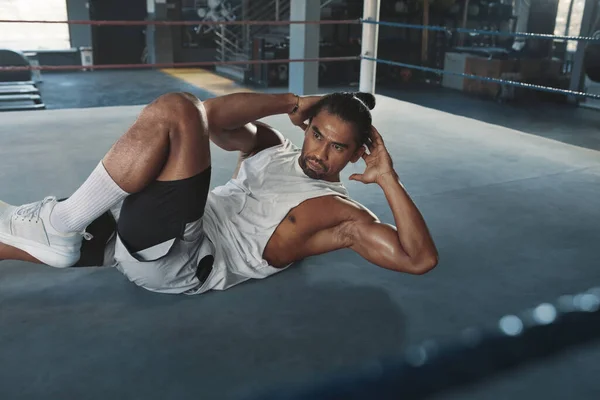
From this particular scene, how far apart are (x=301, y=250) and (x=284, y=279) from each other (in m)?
0.14

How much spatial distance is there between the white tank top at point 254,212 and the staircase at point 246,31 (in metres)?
6.45

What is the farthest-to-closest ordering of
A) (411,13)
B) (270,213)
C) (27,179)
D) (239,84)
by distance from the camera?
1. (411,13)
2. (239,84)
3. (27,179)
4. (270,213)

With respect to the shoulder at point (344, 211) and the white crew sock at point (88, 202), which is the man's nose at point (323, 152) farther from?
the white crew sock at point (88, 202)

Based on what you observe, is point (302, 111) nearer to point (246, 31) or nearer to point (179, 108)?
point (179, 108)

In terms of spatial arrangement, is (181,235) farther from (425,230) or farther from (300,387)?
(425,230)

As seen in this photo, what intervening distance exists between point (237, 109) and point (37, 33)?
32.0 feet

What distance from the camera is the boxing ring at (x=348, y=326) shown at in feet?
3.76

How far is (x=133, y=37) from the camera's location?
9.28m

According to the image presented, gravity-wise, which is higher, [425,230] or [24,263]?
[425,230]

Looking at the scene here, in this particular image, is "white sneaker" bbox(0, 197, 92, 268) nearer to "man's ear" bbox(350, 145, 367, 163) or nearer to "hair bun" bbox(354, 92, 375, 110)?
"man's ear" bbox(350, 145, 367, 163)

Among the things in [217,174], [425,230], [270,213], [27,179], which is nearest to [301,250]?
[270,213]

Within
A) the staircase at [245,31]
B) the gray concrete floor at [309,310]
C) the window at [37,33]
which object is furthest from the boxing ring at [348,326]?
the window at [37,33]

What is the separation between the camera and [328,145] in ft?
4.58

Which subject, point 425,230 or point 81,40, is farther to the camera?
point 81,40
